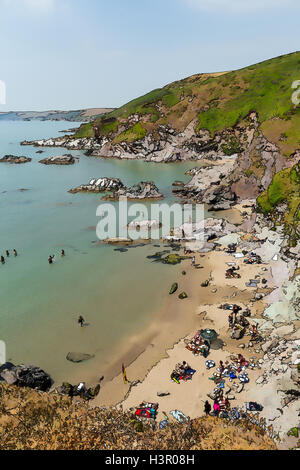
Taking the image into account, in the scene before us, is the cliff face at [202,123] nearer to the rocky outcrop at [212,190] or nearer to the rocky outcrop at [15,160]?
the rocky outcrop at [212,190]

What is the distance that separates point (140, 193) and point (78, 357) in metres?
61.8

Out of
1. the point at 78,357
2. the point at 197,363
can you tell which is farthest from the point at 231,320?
the point at 78,357

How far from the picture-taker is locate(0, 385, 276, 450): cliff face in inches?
479

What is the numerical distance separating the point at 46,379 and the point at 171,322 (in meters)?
14.2

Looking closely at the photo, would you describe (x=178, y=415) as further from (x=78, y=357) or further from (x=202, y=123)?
(x=202, y=123)

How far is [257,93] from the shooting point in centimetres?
14425

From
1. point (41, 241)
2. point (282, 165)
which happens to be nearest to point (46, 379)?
point (41, 241)

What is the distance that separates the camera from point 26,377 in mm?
25250

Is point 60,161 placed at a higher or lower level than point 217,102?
lower

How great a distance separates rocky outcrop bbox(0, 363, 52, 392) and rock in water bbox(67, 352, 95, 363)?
9.04 feet

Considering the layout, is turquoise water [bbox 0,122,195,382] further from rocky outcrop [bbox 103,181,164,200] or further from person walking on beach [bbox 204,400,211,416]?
person walking on beach [bbox 204,400,211,416]

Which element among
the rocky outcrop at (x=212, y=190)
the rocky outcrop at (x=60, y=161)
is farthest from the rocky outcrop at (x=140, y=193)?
the rocky outcrop at (x=60, y=161)
